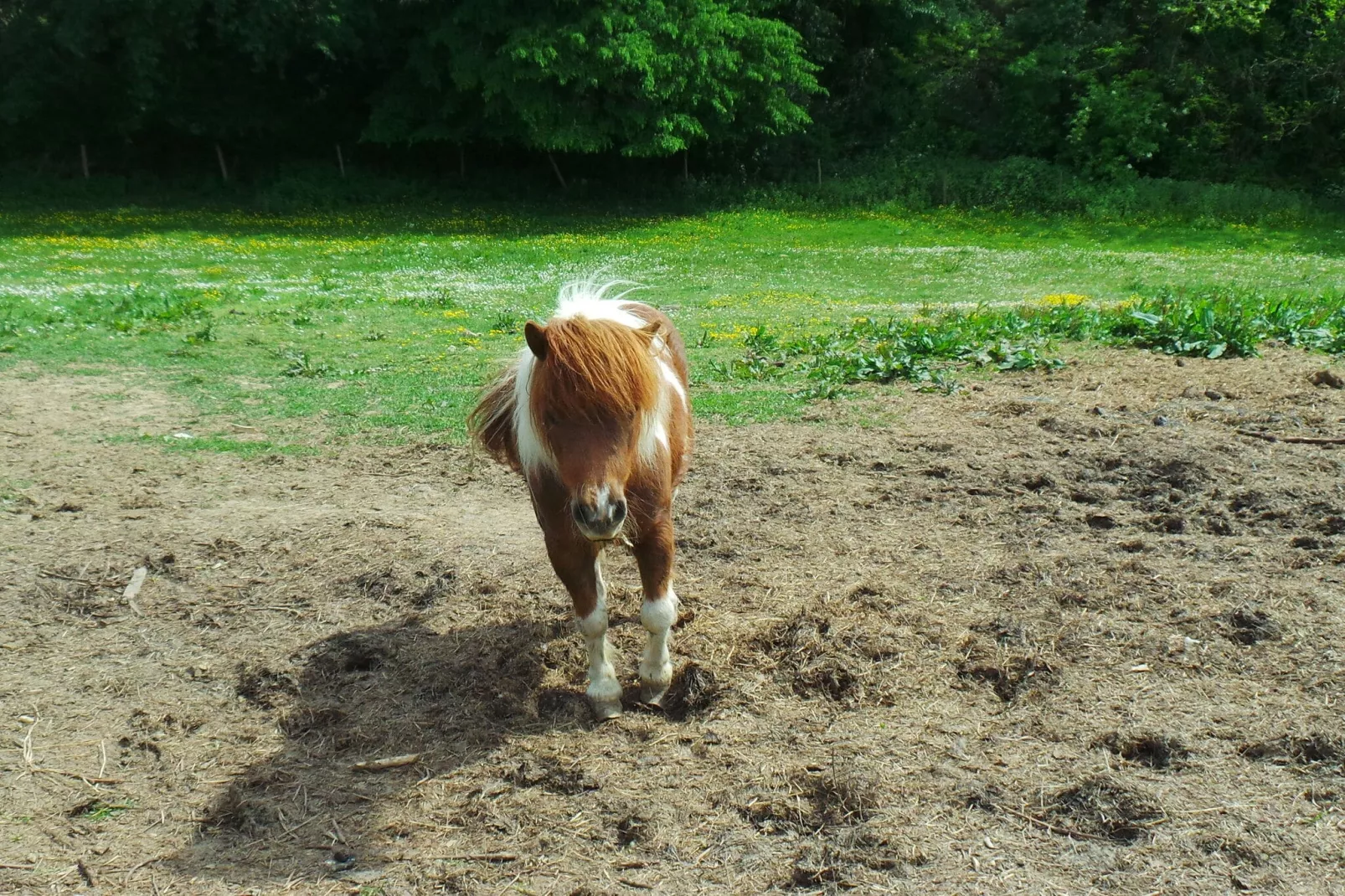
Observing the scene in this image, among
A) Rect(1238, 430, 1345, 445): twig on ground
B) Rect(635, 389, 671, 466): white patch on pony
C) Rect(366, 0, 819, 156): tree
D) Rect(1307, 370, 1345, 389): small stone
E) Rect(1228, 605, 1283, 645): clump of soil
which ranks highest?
Rect(366, 0, 819, 156): tree

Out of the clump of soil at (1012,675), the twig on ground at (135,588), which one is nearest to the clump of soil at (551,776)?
the clump of soil at (1012,675)

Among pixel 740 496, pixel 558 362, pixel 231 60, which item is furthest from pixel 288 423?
pixel 231 60

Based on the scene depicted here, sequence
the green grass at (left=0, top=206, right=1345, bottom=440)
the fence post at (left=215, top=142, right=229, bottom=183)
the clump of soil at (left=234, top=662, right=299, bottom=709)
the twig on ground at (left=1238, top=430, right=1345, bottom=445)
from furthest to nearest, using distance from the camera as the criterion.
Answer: the fence post at (left=215, top=142, right=229, bottom=183)
the green grass at (left=0, top=206, right=1345, bottom=440)
the twig on ground at (left=1238, top=430, right=1345, bottom=445)
the clump of soil at (left=234, top=662, right=299, bottom=709)

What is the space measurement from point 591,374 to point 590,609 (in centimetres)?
123

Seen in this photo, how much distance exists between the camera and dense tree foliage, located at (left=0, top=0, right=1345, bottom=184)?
2562 centimetres

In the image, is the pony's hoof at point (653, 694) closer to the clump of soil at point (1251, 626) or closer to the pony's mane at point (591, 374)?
the pony's mane at point (591, 374)

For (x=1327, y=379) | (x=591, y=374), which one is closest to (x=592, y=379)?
(x=591, y=374)

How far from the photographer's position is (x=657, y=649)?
4695mm

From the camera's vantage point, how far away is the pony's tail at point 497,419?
200 inches

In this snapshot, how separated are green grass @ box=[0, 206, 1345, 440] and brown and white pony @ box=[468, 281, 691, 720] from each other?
11.0 ft

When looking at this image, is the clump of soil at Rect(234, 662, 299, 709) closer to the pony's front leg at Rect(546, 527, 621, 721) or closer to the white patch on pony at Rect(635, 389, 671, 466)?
the pony's front leg at Rect(546, 527, 621, 721)

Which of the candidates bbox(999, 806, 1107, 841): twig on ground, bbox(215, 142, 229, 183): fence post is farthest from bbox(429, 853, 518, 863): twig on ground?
bbox(215, 142, 229, 183): fence post

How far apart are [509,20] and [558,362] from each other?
966 inches

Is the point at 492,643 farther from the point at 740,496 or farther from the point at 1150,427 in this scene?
the point at 1150,427
